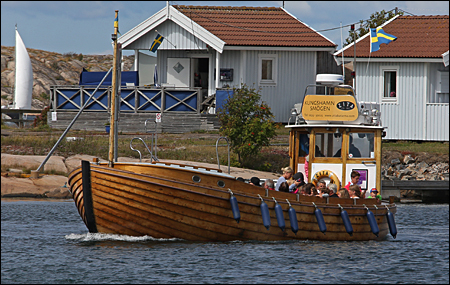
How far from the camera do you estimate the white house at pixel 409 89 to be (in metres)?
27.4

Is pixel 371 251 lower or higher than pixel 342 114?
lower

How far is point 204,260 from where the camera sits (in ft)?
36.9

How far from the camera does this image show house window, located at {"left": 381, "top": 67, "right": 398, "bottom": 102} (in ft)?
90.6

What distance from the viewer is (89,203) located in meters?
12.4

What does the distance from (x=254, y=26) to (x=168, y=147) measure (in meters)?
9.02

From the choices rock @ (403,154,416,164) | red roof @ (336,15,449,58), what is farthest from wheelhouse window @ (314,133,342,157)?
red roof @ (336,15,449,58)

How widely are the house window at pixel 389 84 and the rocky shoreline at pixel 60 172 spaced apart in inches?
142

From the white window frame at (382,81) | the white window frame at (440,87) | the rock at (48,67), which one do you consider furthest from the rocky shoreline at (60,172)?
the rock at (48,67)

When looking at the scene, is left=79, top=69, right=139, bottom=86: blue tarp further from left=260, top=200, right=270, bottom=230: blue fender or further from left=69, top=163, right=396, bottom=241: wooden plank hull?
left=260, top=200, right=270, bottom=230: blue fender

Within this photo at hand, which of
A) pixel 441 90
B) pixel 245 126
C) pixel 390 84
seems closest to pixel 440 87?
pixel 441 90

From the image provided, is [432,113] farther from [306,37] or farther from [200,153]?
[200,153]

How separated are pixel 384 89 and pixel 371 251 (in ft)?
51.8

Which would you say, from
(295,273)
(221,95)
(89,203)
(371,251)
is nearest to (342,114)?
(371,251)

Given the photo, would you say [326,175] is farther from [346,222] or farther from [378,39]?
[378,39]
